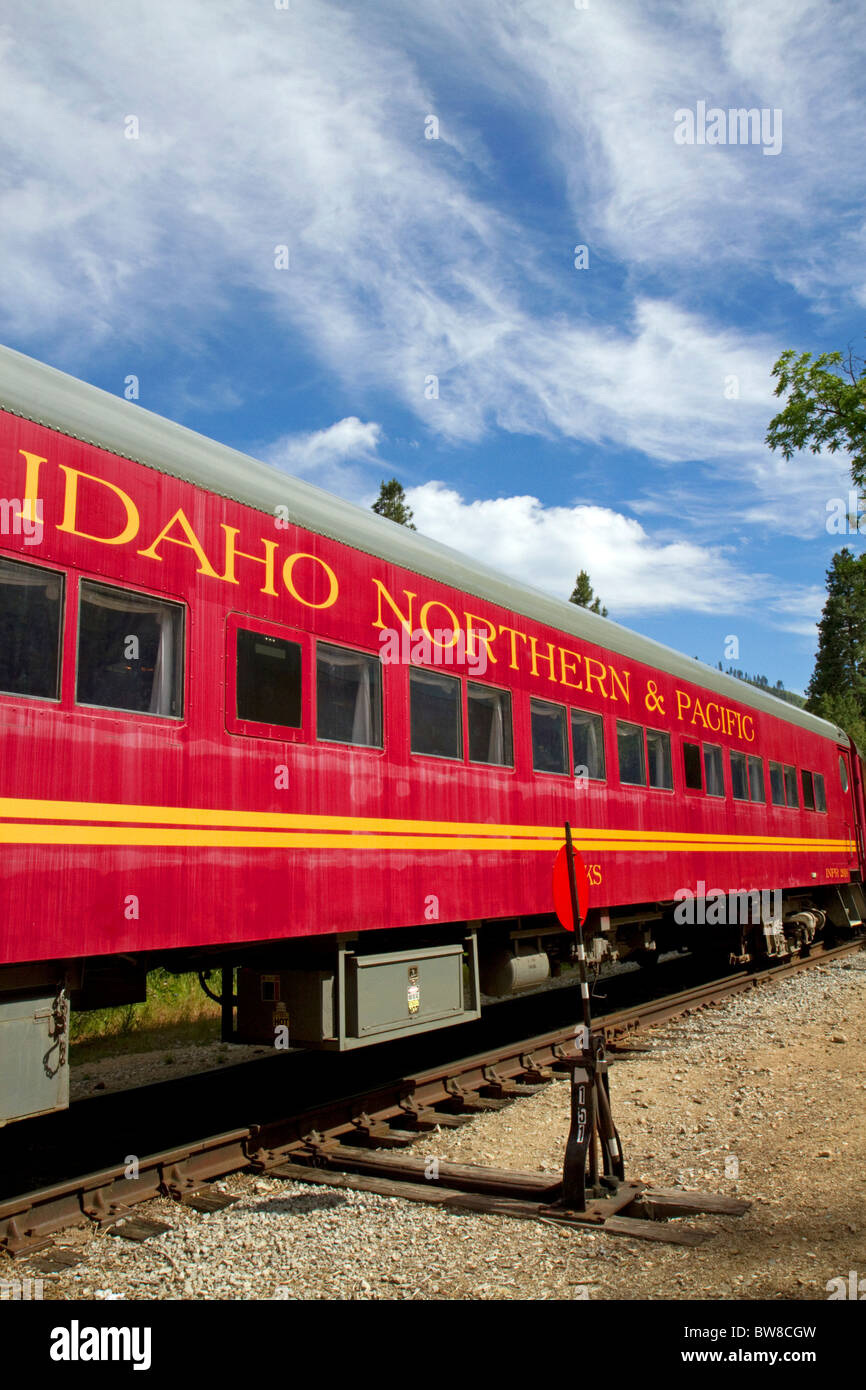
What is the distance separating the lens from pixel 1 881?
4.42 meters

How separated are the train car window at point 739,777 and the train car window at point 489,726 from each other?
19.0 feet

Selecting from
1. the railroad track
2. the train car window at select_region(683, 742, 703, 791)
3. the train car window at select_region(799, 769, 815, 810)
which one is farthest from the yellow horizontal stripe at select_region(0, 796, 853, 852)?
the train car window at select_region(799, 769, 815, 810)

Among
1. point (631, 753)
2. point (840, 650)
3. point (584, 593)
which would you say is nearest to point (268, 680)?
point (631, 753)

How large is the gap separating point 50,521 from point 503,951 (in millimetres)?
5519

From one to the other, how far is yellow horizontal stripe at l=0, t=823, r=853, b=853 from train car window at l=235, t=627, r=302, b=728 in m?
0.68

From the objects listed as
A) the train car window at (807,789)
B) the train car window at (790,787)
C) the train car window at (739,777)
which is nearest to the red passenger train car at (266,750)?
the train car window at (739,777)

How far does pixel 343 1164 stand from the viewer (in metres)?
6.07

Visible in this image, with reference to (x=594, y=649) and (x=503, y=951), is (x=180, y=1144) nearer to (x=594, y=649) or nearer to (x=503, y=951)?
(x=503, y=951)

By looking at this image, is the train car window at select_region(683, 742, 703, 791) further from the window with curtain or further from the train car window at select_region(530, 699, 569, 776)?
the window with curtain

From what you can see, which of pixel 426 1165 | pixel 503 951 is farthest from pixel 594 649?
pixel 426 1165

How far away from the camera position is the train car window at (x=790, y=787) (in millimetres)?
15367

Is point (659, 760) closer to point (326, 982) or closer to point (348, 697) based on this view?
point (348, 697)

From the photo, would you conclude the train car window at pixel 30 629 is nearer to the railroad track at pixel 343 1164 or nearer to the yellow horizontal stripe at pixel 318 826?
the yellow horizontal stripe at pixel 318 826

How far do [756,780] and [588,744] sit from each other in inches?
213
